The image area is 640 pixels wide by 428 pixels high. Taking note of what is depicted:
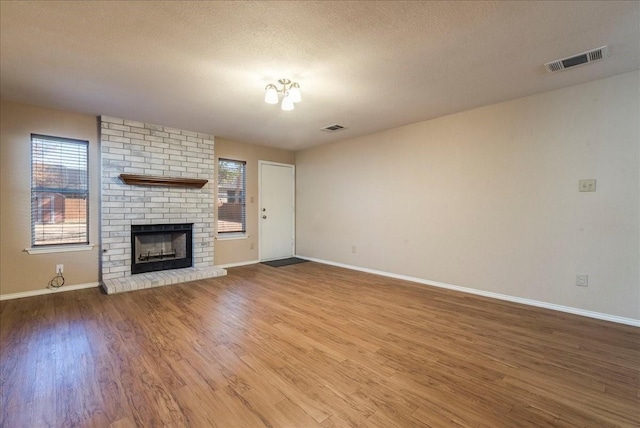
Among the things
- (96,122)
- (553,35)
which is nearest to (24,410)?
(96,122)

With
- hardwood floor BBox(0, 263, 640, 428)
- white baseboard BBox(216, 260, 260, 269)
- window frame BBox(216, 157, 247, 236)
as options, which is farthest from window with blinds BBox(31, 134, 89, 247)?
white baseboard BBox(216, 260, 260, 269)

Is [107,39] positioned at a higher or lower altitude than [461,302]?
higher

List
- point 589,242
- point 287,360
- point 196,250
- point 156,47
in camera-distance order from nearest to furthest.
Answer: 1. point 287,360
2. point 156,47
3. point 589,242
4. point 196,250

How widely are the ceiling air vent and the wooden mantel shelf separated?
492cm

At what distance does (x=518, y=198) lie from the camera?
3430 millimetres

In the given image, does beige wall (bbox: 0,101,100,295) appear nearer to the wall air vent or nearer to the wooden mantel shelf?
the wooden mantel shelf

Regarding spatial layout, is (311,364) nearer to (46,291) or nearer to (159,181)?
(159,181)

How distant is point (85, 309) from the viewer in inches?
127

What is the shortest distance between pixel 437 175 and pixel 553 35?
2172 millimetres

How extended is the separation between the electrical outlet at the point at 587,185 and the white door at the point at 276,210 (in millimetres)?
5027

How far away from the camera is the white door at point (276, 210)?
20.0ft

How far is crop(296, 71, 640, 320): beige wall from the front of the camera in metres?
2.84

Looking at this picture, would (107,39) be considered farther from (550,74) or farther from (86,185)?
(550,74)

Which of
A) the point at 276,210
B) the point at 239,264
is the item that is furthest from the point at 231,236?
the point at 276,210
